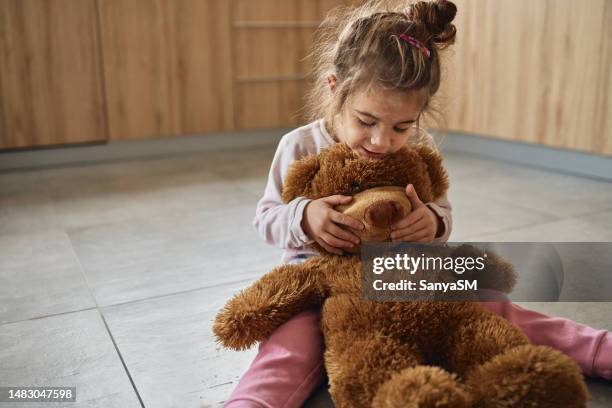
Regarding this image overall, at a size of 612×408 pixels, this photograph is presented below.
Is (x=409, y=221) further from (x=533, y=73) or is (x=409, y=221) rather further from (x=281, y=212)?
(x=533, y=73)

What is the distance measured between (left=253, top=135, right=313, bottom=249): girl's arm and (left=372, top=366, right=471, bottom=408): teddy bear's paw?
0.28m

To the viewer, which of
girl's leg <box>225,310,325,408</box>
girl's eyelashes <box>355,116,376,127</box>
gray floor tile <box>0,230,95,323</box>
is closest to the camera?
girl's leg <box>225,310,325,408</box>

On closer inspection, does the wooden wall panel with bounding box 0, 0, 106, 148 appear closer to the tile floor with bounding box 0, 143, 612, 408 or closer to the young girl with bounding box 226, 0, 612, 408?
the tile floor with bounding box 0, 143, 612, 408

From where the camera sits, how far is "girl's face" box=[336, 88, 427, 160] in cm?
83

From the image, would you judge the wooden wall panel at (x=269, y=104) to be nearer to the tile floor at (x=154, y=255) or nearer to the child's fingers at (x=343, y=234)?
the tile floor at (x=154, y=255)

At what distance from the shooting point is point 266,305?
798 millimetres

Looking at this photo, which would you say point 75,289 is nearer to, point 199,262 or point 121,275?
point 121,275

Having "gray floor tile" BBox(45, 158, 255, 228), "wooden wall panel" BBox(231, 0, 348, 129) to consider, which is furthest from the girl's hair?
"wooden wall panel" BBox(231, 0, 348, 129)

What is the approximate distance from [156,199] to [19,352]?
40.2 inches

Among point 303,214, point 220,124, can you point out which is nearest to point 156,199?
point 220,124

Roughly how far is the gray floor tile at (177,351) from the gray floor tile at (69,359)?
0.02m

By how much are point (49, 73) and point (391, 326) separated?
6.94 feet

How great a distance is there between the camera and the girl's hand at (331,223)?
78 cm

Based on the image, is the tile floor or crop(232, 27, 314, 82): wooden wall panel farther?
crop(232, 27, 314, 82): wooden wall panel
